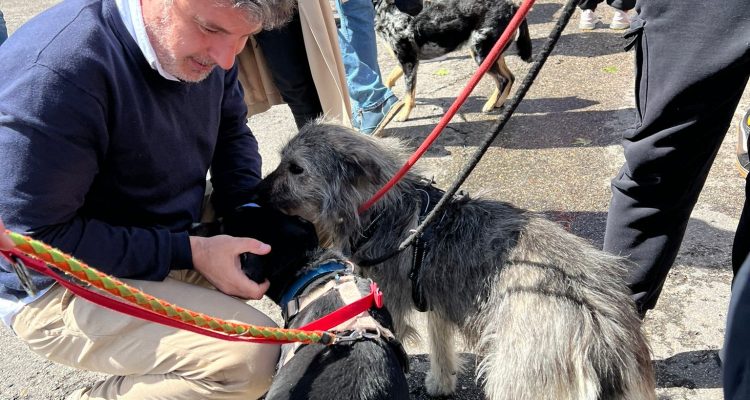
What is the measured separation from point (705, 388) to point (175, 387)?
2205 mm

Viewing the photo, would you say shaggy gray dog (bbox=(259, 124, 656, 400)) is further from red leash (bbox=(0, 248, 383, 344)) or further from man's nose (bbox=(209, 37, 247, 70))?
man's nose (bbox=(209, 37, 247, 70))

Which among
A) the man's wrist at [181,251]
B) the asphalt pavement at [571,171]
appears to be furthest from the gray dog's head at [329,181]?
the man's wrist at [181,251]

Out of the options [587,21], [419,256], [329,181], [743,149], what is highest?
[329,181]

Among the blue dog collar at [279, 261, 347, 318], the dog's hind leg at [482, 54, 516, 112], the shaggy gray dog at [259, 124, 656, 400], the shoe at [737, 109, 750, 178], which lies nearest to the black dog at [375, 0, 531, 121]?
the dog's hind leg at [482, 54, 516, 112]

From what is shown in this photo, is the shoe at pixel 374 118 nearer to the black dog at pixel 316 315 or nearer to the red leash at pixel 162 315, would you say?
the black dog at pixel 316 315

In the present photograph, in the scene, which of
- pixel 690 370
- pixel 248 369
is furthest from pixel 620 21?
pixel 248 369

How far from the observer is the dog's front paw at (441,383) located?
2.78 meters

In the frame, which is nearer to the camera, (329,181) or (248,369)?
(248,369)

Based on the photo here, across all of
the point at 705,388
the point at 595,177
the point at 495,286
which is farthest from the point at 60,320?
the point at 595,177

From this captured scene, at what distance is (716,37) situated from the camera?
1909 millimetres

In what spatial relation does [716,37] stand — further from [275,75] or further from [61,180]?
[275,75]

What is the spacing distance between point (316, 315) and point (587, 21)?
19.3ft

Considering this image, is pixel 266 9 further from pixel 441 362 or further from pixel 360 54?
pixel 360 54

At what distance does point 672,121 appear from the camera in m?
2.12
